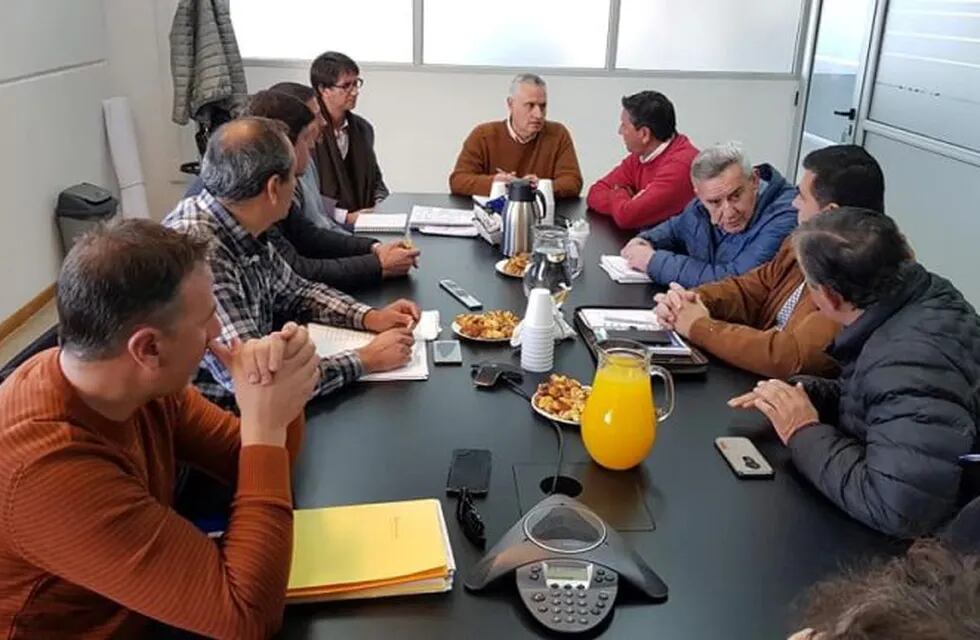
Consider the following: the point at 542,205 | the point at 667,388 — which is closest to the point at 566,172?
the point at 542,205

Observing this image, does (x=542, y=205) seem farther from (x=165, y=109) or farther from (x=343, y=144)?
(x=165, y=109)

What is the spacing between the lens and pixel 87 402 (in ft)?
3.26

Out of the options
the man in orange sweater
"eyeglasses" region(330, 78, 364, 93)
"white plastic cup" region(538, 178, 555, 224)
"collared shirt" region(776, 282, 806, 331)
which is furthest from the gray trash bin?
the man in orange sweater

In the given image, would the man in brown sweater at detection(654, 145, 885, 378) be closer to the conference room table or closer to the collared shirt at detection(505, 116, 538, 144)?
the conference room table

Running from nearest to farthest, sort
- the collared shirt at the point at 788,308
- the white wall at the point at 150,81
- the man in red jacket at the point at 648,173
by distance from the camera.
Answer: the collared shirt at the point at 788,308 < the man in red jacket at the point at 648,173 < the white wall at the point at 150,81

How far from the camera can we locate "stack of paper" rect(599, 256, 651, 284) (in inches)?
94.2

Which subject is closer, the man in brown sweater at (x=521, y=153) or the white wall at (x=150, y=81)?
the man in brown sweater at (x=521, y=153)

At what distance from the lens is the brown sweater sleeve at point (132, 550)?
2.95 ft

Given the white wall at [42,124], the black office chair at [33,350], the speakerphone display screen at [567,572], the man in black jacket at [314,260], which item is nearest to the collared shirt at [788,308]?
the man in black jacket at [314,260]

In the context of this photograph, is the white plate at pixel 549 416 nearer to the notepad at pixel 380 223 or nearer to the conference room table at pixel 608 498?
the conference room table at pixel 608 498

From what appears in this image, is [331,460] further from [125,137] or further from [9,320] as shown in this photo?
[125,137]

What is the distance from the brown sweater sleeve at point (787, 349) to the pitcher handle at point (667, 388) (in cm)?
20

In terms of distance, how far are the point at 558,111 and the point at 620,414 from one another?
3.94 m

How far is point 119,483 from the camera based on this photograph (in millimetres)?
940
